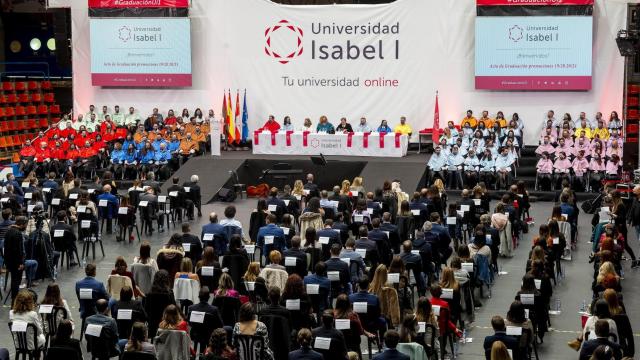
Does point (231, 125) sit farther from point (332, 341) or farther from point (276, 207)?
point (332, 341)

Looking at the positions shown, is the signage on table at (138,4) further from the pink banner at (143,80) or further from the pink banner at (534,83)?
the pink banner at (534,83)

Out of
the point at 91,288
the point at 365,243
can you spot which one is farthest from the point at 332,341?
the point at 365,243

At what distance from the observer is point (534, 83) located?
98.4ft

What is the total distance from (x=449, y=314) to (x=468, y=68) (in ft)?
57.8

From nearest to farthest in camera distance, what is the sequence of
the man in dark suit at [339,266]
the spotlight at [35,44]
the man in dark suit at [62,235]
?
the man in dark suit at [339,266]
the man in dark suit at [62,235]
the spotlight at [35,44]

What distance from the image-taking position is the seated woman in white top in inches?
527

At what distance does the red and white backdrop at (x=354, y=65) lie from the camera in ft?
99.2

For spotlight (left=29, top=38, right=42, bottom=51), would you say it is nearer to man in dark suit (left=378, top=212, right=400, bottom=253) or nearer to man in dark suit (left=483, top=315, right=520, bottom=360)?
man in dark suit (left=378, top=212, right=400, bottom=253)

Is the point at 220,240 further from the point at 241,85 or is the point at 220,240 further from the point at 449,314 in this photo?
the point at 241,85

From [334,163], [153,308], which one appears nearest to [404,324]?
[153,308]

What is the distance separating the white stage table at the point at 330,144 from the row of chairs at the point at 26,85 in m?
10.2

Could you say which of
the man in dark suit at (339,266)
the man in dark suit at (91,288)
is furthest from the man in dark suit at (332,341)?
the man in dark suit at (91,288)

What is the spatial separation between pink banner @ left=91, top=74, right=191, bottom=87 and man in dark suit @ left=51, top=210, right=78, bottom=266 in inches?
535

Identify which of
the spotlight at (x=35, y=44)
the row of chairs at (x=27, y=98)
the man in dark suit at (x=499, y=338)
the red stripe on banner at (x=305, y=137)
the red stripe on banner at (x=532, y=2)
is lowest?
the man in dark suit at (x=499, y=338)
